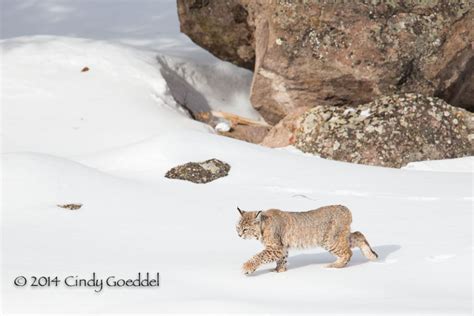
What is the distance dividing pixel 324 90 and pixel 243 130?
192 cm

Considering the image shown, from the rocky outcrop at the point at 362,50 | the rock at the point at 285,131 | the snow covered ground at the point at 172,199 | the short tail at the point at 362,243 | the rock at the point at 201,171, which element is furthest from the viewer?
the rock at the point at 285,131

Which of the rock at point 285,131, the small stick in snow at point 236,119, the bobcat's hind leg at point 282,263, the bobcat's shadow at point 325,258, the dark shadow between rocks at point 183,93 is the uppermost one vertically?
the bobcat's hind leg at point 282,263

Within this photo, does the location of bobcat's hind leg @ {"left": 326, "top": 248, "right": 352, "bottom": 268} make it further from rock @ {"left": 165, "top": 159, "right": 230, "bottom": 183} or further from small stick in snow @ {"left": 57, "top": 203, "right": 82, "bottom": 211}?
rock @ {"left": 165, "top": 159, "right": 230, "bottom": 183}

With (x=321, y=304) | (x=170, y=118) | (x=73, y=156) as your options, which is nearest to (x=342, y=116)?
(x=170, y=118)

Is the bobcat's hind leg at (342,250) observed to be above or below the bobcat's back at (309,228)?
below

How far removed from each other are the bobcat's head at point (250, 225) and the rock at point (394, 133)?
5.50 metres

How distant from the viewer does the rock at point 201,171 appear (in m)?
11.2

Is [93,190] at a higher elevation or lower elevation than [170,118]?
higher

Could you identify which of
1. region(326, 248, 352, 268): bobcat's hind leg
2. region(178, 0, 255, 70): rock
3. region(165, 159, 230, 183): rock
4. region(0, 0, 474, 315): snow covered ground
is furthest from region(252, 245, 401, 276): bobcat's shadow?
region(178, 0, 255, 70): rock

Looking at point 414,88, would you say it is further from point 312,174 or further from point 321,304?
point 321,304

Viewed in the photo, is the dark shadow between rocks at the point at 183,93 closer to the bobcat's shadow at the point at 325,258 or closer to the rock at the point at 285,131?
the rock at the point at 285,131

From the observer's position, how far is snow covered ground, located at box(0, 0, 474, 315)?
21.4ft

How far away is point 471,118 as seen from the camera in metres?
13.3

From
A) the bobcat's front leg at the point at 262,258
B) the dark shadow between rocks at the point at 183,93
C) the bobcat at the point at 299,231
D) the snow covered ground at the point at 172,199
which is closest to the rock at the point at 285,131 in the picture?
the snow covered ground at the point at 172,199
